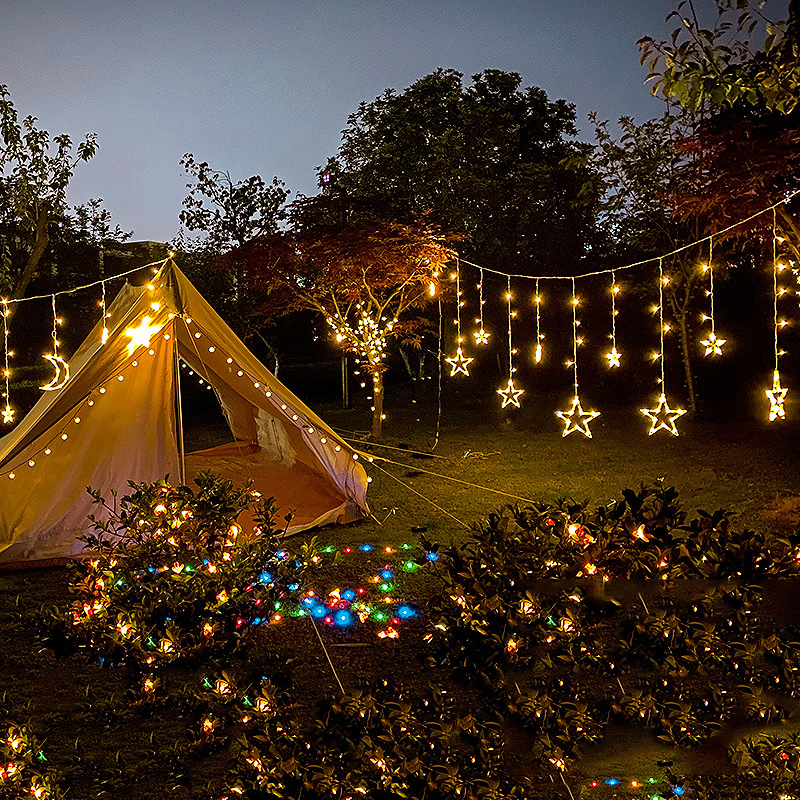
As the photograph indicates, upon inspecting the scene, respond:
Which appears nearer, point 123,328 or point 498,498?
point 123,328

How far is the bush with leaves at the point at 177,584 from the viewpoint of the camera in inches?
124

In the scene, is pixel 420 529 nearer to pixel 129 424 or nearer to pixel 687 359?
pixel 129 424

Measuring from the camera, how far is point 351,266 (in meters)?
8.42

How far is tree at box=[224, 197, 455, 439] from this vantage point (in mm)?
8422

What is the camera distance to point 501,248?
1372 cm

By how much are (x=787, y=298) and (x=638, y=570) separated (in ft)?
31.5

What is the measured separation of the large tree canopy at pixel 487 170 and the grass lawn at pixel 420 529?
3219mm

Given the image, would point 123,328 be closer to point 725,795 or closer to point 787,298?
point 725,795

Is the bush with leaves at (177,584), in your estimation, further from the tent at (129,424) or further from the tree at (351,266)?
the tree at (351,266)

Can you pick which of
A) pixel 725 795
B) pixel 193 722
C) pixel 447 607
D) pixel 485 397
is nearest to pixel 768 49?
pixel 447 607

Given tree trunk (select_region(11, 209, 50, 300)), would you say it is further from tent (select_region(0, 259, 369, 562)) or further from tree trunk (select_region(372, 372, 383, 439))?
tent (select_region(0, 259, 369, 562))

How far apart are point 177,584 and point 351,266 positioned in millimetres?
5717

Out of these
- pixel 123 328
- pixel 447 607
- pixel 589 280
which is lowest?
pixel 447 607

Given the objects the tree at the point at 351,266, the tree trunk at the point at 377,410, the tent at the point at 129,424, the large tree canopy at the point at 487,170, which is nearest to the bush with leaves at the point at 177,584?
the tent at the point at 129,424
